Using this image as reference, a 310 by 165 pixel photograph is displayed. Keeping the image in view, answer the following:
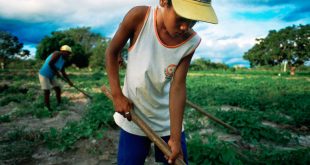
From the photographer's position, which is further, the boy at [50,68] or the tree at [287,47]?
the tree at [287,47]

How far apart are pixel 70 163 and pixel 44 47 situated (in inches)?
1641

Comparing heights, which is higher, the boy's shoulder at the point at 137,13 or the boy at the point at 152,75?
the boy's shoulder at the point at 137,13

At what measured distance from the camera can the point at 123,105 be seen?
2.15 m

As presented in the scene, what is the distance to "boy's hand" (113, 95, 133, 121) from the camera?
2145mm

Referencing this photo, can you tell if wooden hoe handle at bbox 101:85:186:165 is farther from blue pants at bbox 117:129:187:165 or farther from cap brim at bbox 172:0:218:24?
cap brim at bbox 172:0:218:24

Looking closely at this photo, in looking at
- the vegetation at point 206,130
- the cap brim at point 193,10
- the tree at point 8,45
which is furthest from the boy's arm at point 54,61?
the tree at point 8,45

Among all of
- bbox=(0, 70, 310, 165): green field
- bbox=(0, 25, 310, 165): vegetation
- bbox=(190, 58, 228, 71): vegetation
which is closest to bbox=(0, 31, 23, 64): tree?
bbox=(190, 58, 228, 71): vegetation

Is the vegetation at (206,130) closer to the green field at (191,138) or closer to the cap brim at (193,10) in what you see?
the green field at (191,138)

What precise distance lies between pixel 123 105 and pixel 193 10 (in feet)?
2.83

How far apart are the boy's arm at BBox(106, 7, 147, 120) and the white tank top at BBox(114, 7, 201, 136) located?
6cm

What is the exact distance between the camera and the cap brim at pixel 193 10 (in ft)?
5.43

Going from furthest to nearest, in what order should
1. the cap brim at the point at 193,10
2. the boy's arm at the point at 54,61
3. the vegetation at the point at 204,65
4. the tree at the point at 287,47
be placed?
the vegetation at the point at 204,65
the tree at the point at 287,47
the boy's arm at the point at 54,61
the cap brim at the point at 193,10

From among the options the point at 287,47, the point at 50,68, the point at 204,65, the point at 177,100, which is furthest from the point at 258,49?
the point at 177,100

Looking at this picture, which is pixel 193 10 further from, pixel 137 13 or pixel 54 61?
pixel 54 61
